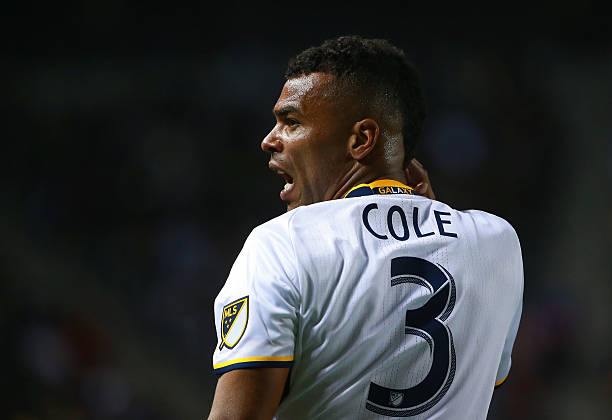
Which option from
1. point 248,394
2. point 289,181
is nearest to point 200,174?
point 289,181

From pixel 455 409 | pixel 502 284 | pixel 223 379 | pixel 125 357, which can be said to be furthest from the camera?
pixel 125 357

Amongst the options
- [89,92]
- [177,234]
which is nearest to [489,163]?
[177,234]

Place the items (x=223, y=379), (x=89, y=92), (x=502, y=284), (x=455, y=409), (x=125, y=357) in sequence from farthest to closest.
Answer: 1. (x=89, y=92)
2. (x=125, y=357)
3. (x=502, y=284)
4. (x=455, y=409)
5. (x=223, y=379)

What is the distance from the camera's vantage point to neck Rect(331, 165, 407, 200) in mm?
1896

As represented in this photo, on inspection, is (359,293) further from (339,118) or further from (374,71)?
(374,71)

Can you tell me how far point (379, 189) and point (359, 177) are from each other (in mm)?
84

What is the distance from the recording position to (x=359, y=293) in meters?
1.55

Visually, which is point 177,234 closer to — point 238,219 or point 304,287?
point 238,219

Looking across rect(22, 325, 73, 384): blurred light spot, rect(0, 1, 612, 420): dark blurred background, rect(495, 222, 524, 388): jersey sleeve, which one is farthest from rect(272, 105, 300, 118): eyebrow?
rect(22, 325, 73, 384): blurred light spot

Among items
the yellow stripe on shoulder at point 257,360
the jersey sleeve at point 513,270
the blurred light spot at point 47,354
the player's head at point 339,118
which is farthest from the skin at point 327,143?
the blurred light spot at point 47,354

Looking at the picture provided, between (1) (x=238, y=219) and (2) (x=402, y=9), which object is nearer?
(1) (x=238, y=219)

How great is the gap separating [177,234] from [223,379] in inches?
232

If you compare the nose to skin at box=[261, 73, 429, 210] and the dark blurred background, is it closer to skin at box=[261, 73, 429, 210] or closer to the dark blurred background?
skin at box=[261, 73, 429, 210]

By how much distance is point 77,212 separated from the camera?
24.6 feet
